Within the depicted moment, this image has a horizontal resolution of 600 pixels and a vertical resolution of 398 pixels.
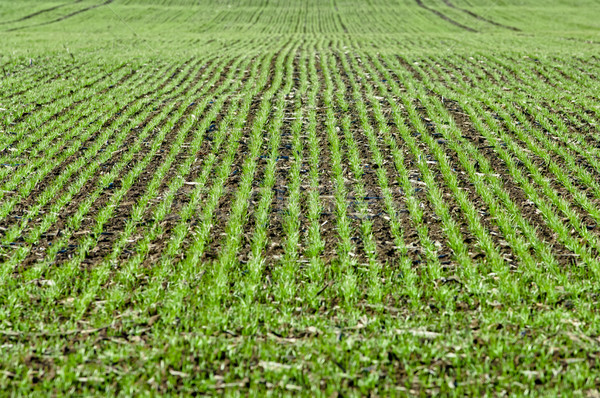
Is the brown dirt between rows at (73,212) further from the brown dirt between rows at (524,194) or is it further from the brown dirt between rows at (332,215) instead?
the brown dirt between rows at (524,194)

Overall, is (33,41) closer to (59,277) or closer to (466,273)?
(59,277)

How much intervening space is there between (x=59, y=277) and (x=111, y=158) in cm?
422

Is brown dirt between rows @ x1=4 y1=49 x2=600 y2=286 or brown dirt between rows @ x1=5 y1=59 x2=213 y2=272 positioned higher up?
brown dirt between rows @ x1=5 y1=59 x2=213 y2=272

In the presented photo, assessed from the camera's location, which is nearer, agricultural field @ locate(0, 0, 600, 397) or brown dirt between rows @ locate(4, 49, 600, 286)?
agricultural field @ locate(0, 0, 600, 397)

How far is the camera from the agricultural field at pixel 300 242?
154 inches

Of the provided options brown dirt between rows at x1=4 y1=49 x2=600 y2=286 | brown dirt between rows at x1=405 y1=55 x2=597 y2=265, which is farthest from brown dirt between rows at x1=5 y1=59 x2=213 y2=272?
brown dirt between rows at x1=405 y1=55 x2=597 y2=265

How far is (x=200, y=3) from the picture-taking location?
63.9 meters

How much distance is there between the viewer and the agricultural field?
3.92m

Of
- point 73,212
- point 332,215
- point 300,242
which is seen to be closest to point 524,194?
point 332,215

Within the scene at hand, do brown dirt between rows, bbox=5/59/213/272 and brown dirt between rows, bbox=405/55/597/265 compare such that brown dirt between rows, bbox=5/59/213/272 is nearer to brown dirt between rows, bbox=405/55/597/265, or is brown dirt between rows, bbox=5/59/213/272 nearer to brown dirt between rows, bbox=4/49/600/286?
brown dirt between rows, bbox=4/49/600/286

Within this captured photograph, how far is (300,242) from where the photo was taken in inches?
235

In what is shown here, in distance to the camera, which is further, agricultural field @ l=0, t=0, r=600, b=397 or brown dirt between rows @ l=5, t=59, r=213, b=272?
brown dirt between rows @ l=5, t=59, r=213, b=272

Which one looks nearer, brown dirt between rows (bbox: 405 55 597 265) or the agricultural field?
the agricultural field

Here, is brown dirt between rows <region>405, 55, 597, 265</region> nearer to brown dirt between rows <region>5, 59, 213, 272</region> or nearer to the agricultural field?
the agricultural field
